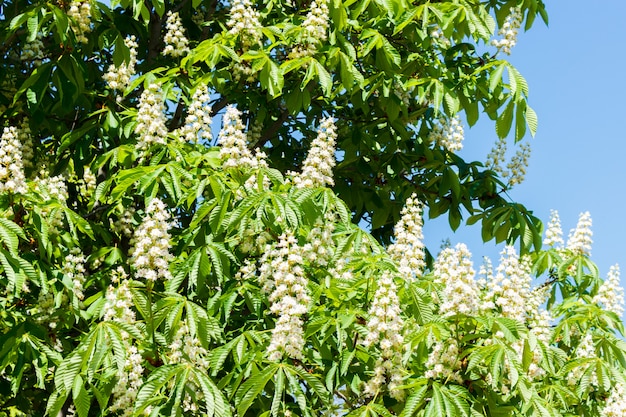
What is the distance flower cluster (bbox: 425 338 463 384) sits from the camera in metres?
3.91

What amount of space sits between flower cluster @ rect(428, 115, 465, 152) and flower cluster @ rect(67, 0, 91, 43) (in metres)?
2.50

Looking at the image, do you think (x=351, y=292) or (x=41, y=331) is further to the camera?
(x=41, y=331)

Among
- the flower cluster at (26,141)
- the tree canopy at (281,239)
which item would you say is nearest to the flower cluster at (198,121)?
the tree canopy at (281,239)

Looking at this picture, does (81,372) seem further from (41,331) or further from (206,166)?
(206,166)

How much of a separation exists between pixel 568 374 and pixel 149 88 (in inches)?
107

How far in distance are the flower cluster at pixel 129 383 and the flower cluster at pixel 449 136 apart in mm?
3258

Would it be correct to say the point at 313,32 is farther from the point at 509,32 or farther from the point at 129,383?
the point at 129,383

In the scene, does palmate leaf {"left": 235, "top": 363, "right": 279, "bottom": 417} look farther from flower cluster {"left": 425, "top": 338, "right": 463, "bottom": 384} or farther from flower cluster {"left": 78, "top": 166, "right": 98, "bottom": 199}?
flower cluster {"left": 78, "top": 166, "right": 98, "bottom": 199}

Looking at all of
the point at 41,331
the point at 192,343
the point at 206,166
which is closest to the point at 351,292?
the point at 192,343

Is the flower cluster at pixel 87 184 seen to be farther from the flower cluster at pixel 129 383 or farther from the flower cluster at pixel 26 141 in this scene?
the flower cluster at pixel 129 383

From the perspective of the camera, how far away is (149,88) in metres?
5.41

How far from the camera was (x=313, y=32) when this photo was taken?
222 inches

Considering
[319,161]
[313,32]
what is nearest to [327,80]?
[313,32]

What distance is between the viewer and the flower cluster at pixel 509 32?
20.1 ft
